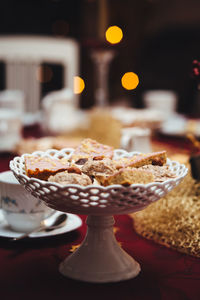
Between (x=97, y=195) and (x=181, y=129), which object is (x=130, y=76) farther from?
(x=97, y=195)

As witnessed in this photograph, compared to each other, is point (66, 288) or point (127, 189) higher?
point (127, 189)

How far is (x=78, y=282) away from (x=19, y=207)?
253 millimetres

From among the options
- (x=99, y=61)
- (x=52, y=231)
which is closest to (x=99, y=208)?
(x=52, y=231)

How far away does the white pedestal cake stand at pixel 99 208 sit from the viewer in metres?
0.73

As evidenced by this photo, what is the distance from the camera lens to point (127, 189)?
2.38ft

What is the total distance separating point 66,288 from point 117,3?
15.0ft

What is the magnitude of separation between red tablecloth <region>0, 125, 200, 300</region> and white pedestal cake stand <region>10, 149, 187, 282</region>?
0.02m

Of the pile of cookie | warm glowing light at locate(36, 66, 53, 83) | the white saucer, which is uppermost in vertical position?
the pile of cookie

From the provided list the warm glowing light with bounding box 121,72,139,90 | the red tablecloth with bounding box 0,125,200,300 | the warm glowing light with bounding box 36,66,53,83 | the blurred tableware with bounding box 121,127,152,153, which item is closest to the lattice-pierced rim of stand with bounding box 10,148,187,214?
the red tablecloth with bounding box 0,125,200,300

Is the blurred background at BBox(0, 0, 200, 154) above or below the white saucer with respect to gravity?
above

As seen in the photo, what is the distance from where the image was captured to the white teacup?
978mm

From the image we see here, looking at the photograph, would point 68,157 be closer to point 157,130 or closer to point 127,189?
point 127,189

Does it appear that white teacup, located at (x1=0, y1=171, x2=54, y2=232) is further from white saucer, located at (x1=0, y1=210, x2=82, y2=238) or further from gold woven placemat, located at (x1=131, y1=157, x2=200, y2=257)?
gold woven placemat, located at (x1=131, y1=157, x2=200, y2=257)

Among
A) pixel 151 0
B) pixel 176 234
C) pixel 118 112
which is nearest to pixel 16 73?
pixel 118 112
